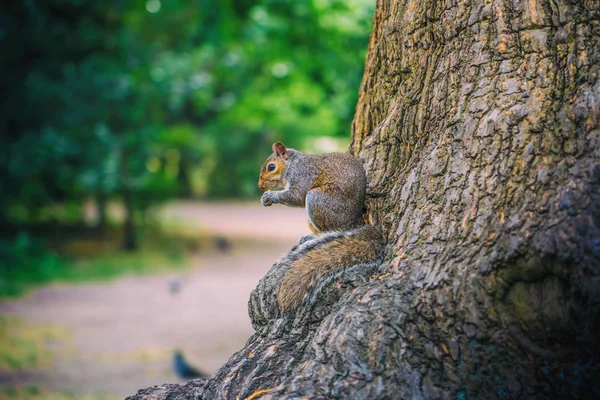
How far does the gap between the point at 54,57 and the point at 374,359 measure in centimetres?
895

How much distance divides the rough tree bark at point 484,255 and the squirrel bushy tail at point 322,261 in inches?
1.9

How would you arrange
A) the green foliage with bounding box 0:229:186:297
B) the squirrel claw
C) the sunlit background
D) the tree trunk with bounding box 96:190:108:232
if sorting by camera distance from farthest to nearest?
the tree trunk with bounding box 96:190:108:232, the green foliage with bounding box 0:229:186:297, the sunlit background, the squirrel claw

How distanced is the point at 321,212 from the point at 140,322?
4.90m

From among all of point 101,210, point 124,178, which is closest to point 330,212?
point 124,178

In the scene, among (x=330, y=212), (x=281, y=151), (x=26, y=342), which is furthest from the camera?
(x=26, y=342)

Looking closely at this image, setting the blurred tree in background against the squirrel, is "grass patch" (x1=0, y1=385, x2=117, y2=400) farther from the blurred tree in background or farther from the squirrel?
the blurred tree in background

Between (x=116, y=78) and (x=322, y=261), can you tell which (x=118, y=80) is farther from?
(x=322, y=261)

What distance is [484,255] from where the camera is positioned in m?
1.59

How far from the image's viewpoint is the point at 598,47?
5.53ft

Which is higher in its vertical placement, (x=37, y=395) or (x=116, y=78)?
(x=116, y=78)

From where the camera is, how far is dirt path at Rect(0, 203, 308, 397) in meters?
5.26

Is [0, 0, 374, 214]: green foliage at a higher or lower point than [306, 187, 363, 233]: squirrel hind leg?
higher

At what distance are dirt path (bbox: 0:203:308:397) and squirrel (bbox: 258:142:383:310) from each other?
2679 millimetres

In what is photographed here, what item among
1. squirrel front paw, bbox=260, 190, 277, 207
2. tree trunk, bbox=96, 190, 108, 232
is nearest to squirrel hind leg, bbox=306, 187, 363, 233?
squirrel front paw, bbox=260, 190, 277, 207
